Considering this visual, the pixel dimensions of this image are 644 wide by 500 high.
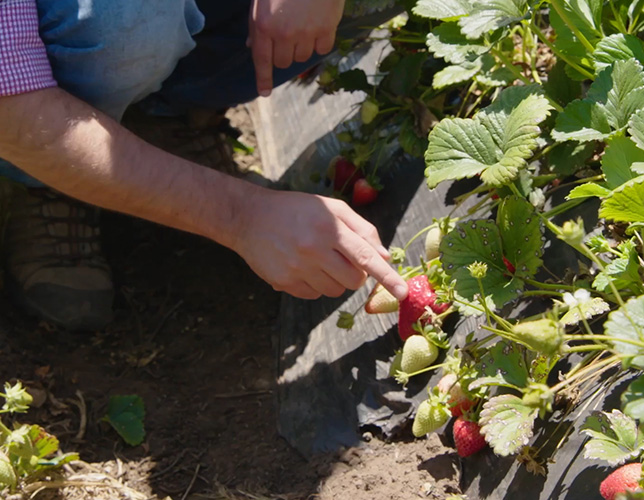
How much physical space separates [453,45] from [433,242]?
342 millimetres

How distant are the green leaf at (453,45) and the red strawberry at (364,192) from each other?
41cm

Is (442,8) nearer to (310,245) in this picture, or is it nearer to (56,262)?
(310,245)

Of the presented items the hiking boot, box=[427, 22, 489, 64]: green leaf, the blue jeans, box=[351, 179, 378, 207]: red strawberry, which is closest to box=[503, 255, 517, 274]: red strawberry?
box=[427, 22, 489, 64]: green leaf

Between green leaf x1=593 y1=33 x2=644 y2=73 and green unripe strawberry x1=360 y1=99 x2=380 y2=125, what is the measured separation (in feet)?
2.06

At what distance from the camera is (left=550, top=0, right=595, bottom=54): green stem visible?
1154 mm

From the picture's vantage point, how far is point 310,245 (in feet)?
4.06

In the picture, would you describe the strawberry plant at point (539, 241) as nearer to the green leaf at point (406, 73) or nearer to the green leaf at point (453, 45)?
the green leaf at point (453, 45)

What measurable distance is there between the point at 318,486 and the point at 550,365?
1.55 ft

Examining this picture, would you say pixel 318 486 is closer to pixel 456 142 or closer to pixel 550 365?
pixel 550 365

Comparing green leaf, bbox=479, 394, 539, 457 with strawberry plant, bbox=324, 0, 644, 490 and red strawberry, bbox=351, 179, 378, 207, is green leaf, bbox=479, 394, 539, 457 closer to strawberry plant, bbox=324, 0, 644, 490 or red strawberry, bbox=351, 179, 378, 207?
strawberry plant, bbox=324, 0, 644, 490

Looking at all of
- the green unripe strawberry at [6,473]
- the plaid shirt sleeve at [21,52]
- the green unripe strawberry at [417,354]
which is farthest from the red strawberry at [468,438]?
the plaid shirt sleeve at [21,52]

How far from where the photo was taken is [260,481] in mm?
1380

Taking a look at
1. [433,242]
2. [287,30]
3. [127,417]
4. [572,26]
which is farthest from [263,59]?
[127,417]

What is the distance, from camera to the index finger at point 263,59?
152 centimetres
